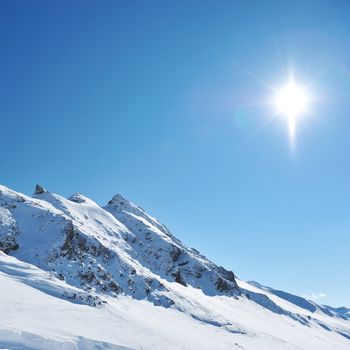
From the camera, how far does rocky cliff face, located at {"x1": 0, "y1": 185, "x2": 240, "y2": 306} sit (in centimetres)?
4509

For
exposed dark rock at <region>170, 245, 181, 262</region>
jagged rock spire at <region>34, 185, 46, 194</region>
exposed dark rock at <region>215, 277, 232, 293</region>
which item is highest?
jagged rock spire at <region>34, 185, 46, 194</region>

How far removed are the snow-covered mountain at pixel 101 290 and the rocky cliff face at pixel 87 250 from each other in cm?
15

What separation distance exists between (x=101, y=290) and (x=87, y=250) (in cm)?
973

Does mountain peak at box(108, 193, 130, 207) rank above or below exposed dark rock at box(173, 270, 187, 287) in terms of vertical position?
above

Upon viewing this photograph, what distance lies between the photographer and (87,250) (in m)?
52.0

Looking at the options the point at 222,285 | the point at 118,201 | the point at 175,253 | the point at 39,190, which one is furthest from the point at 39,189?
the point at 222,285

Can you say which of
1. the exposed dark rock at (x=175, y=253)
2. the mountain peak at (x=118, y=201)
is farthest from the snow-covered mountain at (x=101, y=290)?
the mountain peak at (x=118, y=201)

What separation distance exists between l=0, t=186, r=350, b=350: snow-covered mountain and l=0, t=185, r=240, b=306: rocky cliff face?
0.49 feet

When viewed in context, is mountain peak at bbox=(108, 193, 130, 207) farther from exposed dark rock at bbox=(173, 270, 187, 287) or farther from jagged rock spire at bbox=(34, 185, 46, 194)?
exposed dark rock at bbox=(173, 270, 187, 287)

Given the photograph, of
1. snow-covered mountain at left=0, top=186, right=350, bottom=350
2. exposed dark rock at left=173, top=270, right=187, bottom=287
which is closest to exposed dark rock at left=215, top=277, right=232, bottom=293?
snow-covered mountain at left=0, top=186, right=350, bottom=350

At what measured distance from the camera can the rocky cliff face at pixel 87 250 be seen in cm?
4509

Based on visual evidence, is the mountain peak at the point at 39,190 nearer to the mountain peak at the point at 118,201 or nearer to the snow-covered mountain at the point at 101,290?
the snow-covered mountain at the point at 101,290

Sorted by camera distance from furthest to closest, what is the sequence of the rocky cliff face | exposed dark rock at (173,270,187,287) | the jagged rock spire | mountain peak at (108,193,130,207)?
1. mountain peak at (108,193,130,207)
2. the jagged rock spire
3. exposed dark rock at (173,270,187,287)
4. the rocky cliff face

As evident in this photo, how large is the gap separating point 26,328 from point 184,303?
111 feet
